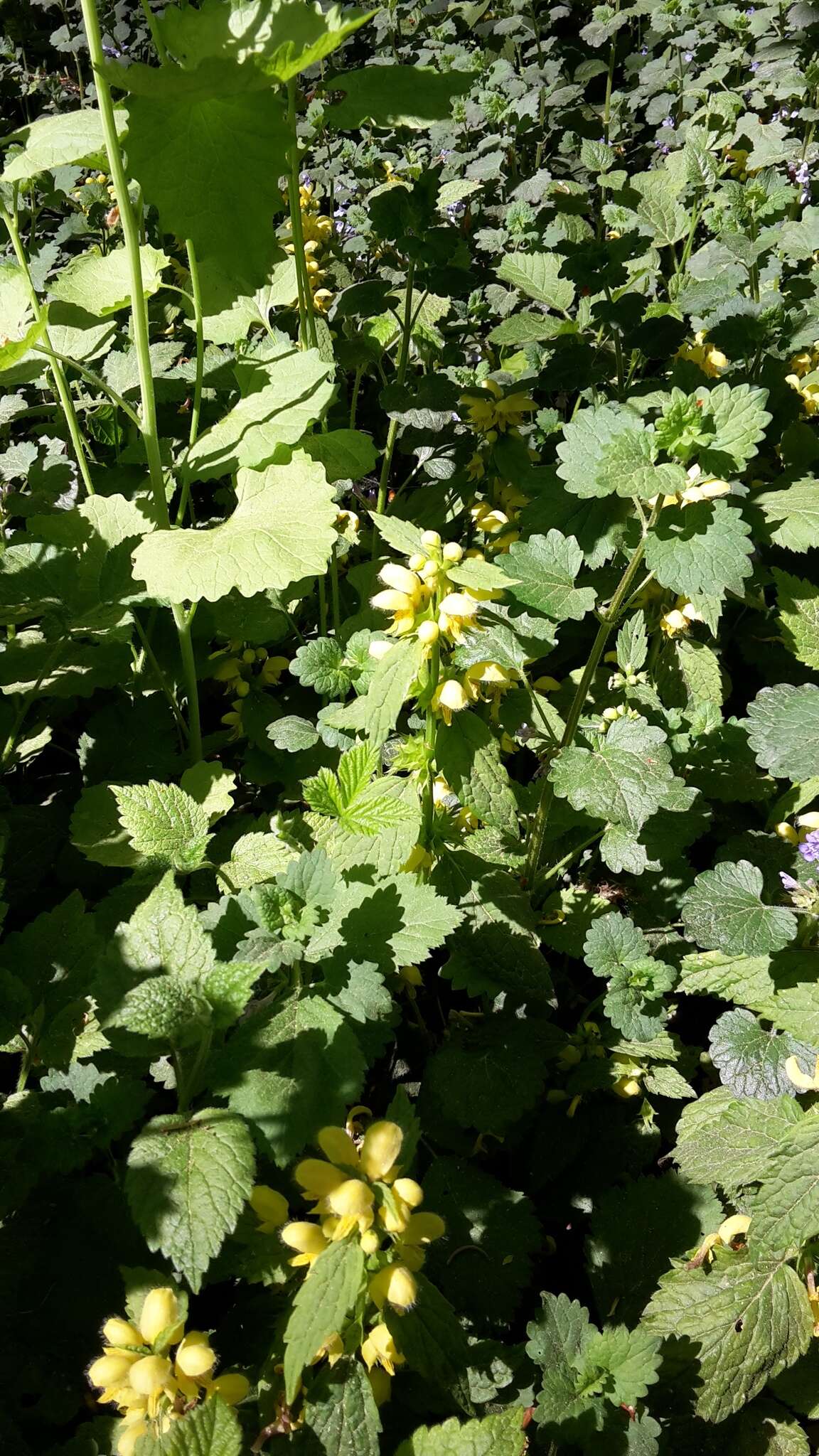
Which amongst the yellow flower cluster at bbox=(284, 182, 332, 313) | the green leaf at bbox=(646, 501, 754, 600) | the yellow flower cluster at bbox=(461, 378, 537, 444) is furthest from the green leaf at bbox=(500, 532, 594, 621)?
the yellow flower cluster at bbox=(284, 182, 332, 313)

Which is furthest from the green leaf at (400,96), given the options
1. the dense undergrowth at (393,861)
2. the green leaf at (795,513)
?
the green leaf at (795,513)

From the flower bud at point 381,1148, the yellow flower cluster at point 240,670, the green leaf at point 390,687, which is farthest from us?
the yellow flower cluster at point 240,670

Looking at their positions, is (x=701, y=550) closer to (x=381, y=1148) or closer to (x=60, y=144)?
(x=381, y=1148)

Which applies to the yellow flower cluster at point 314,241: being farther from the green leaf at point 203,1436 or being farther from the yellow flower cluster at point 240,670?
the green leaf at point 203,1436

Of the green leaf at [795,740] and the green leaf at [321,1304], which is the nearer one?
the green leaf at [321,1304]

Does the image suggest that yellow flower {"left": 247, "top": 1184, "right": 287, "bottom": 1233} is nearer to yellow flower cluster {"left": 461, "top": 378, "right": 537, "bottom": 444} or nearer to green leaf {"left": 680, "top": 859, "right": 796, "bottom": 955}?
green leaf {"left": 680, "top": 859, "right": 796, "bottom": 955}

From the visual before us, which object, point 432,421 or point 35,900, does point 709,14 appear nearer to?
point 432,421
